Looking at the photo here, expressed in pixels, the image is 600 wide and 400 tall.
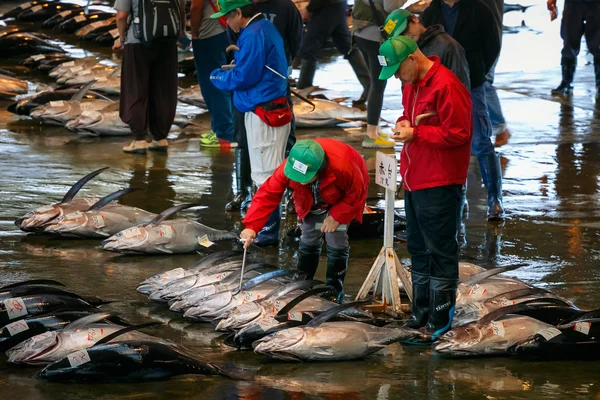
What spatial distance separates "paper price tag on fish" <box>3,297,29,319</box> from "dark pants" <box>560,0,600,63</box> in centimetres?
1005

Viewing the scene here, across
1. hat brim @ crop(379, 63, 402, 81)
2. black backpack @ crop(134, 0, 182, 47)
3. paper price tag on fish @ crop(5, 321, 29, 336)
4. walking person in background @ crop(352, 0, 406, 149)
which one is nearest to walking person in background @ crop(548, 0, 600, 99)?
walking person in background @ crop(352, 0, 406, 149)

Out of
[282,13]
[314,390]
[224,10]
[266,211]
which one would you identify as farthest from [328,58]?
[314,390]

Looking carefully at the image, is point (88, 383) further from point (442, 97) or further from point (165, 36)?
point (165, 36)

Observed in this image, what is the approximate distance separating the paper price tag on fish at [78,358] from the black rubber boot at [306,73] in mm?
9352

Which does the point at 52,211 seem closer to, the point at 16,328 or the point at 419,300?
the point at 16,328

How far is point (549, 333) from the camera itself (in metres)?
5.59

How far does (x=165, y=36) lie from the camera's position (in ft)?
34.3

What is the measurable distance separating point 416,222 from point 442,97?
0.84 m

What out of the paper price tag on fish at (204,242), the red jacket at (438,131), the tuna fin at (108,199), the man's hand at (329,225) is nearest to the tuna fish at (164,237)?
the paper price tag on fish at (204,242)

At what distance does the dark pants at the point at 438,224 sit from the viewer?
5738mm

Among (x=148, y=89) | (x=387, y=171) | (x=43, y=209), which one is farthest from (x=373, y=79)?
(x=387, y=171)

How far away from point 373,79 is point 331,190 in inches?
188

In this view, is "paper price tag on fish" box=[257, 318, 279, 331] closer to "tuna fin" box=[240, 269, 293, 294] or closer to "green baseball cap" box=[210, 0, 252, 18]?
"tuna fin" box=[240, 269, 293, 294]

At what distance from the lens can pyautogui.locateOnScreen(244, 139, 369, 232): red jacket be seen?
623 cm
